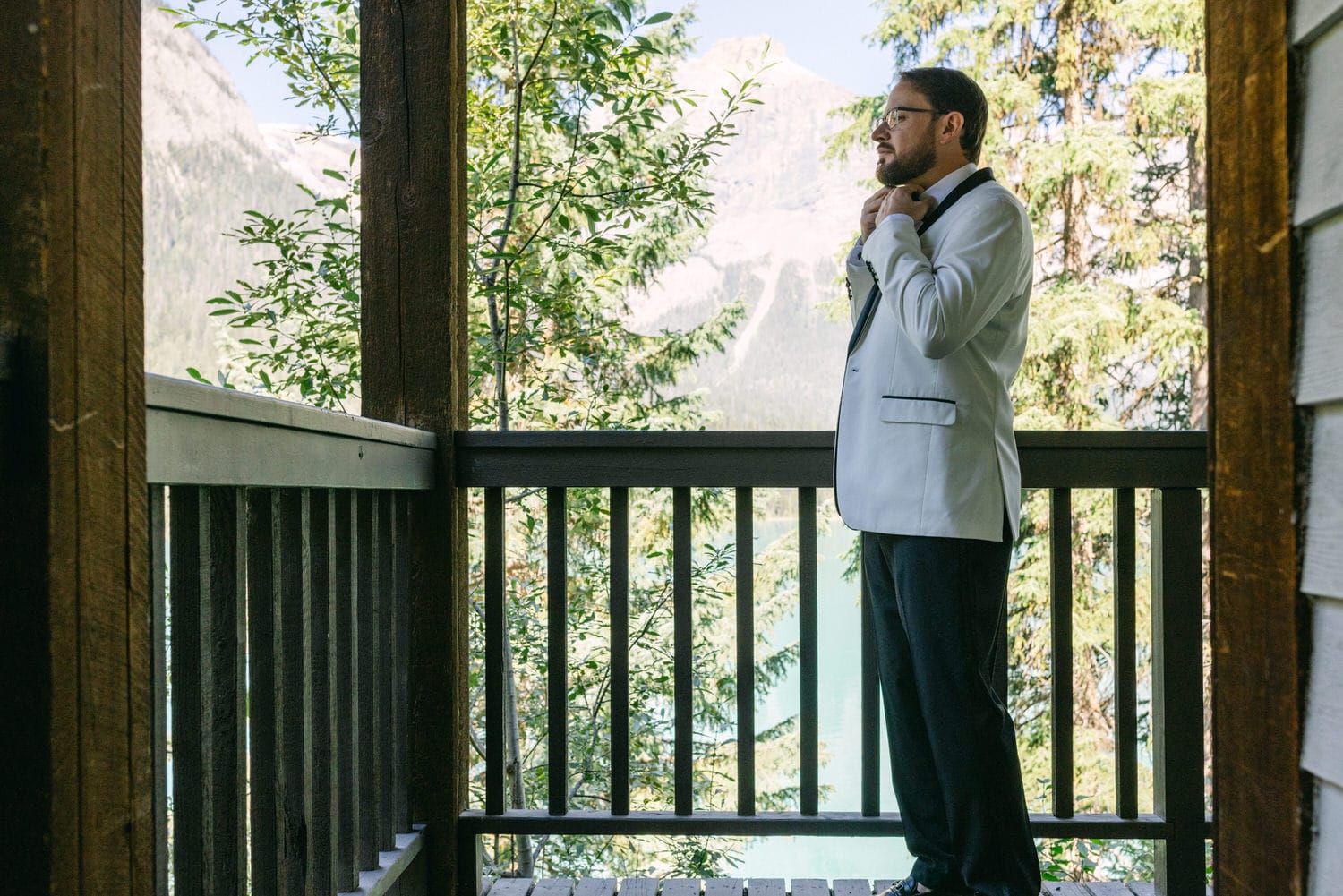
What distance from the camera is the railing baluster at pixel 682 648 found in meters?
2.12

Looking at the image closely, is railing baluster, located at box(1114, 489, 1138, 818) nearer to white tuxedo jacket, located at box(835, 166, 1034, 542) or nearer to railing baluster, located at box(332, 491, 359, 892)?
white tuxedo jacket, located at box(835, 166, 1034, 542)

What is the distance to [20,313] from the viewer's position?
0.73 metres

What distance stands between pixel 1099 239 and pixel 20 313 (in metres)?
9.25

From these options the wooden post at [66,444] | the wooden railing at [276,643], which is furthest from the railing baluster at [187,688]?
the wooden post at [66,444]

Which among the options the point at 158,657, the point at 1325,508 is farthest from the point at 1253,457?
the point at 158,657

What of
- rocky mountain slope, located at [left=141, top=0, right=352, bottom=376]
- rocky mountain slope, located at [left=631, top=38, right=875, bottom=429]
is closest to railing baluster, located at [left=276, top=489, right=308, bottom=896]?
rocky mountain slope, located at [left=631, top=38, right=875, bottom=429]

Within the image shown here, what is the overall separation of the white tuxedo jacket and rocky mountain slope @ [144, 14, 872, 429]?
11871 mm

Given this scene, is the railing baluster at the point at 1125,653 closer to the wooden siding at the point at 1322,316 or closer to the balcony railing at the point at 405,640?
the balcony railing at the point at 405,640

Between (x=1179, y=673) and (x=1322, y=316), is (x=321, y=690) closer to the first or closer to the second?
(x=1322, y=316)

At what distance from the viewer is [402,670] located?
1.99m

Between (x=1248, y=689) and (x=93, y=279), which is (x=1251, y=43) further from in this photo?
(x=93, y=279)

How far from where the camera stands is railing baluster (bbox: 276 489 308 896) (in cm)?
137

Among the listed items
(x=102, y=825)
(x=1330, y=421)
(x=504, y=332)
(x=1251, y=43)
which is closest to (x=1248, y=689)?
(x=1330, y=421)

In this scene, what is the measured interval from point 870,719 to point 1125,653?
0.54 metres
